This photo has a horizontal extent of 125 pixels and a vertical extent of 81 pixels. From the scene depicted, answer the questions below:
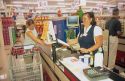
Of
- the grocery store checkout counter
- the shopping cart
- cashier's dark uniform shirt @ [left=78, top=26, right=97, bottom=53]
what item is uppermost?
cashier's dark uniform shirt @ [left=78, top=26, right=97, bottom=53]

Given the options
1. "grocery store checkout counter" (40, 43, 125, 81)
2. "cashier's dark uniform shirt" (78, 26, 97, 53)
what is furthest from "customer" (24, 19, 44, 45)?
"grocery store checkout counter" (40, 43, 125, 81)

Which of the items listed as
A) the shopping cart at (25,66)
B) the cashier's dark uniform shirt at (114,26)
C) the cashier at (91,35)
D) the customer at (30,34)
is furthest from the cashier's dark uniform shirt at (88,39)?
the cashier's dark uniform shirt at (114,26)

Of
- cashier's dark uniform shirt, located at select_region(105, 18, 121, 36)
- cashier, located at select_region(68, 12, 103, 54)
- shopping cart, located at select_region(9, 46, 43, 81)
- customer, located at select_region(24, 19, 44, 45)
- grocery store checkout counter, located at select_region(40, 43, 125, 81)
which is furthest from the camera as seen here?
cashier's dark uniform shirt, located at select_region(105, 18, 121, 36)

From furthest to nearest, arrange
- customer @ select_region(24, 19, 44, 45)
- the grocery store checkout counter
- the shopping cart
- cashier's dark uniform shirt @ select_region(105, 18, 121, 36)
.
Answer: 1. cashier's dark uniform shirt @ select_region(105, 18, 121, 36)
2. customer @ select_region(24, 19, 44, 45)
3. the shopping cart
4. the grocery store checkout counter

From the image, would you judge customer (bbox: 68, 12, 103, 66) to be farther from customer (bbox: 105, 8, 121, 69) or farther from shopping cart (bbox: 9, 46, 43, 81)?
customer (bbox: 105, 8, 121, 69)

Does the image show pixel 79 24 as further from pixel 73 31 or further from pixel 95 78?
pixel 95 78

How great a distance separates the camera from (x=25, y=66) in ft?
9.50

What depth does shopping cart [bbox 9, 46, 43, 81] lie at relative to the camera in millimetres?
2863

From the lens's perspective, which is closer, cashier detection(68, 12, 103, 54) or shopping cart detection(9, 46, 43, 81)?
shopping cart detection(9, 46, 43, 81)

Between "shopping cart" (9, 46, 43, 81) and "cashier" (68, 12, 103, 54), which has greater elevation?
"cashier" (68, 12, 103, 54)

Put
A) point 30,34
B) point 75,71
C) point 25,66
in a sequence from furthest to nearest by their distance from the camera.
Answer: point 30,34
point 25,66
point 75,71

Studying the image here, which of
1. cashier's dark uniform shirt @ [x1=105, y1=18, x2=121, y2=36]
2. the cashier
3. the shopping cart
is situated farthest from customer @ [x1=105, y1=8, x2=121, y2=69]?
the shopping cart

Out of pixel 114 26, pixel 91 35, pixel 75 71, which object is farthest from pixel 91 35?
pixel 114 26

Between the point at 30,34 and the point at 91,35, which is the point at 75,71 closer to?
the point at 91,35
